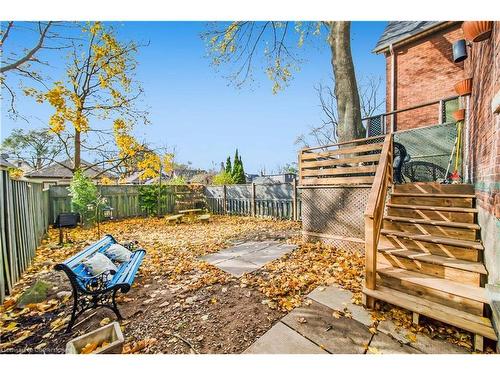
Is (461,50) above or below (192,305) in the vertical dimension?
above

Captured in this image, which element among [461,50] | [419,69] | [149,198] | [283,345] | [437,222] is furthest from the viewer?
[149,198]

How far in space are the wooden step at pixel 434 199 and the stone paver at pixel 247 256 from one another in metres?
2.42

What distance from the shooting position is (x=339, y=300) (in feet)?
9.22

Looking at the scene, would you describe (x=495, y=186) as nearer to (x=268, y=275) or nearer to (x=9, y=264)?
(x=268, y=275)

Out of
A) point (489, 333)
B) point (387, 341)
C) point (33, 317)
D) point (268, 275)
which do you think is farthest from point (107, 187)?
point (489, 333)

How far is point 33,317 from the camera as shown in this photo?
2.70m

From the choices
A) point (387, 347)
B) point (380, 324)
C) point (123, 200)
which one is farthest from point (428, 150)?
point (123, 200)

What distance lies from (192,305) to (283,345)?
1.32 metres

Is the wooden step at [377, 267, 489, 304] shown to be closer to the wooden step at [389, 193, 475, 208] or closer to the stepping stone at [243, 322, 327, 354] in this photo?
the stepping stone at [243, 322, 327, 354]

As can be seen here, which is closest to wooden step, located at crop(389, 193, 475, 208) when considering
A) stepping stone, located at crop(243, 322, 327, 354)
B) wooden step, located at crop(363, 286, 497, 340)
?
wooden step, located at crop(363, 286, 497, 340)

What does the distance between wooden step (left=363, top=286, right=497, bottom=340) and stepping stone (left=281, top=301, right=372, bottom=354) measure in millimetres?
472

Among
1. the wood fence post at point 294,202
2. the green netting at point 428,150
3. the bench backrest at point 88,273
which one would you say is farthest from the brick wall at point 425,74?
the bench backrest at point 88,273

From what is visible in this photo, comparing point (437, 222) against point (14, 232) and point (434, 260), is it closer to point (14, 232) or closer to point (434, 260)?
point (434, 260)

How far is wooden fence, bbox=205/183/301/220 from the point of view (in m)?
9.23
